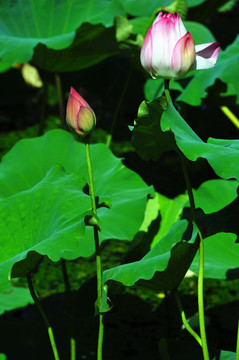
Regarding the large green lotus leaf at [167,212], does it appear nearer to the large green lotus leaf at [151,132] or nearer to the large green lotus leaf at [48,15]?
the large green lotus leaf at [151,132]

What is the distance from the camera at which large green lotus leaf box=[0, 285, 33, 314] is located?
1.67 meters

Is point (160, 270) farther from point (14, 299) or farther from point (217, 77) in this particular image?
point (217, 77)

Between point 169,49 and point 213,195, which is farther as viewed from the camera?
point 213,195

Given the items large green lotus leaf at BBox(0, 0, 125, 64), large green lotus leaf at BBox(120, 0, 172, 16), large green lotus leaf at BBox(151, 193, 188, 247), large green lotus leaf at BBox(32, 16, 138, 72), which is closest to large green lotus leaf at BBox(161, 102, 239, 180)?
large green lotus leaf at BBox(151, 193, 188, 247)

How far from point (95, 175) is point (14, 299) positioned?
42cm

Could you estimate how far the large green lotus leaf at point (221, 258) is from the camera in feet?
4.58

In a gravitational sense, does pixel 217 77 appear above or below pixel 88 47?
below

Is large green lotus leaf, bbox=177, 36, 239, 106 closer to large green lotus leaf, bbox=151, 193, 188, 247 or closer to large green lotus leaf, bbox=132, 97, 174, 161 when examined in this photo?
large green lotus leaf, bbox=151, 193, 188, 247

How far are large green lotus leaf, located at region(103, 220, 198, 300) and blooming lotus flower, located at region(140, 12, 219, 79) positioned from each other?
28 centimetres

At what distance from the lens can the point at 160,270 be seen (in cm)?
101

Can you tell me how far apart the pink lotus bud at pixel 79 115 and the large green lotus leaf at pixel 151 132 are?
8 cm

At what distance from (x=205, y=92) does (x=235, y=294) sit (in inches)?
25.7

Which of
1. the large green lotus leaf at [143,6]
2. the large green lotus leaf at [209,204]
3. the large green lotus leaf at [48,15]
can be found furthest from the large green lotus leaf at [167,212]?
the large green lotus leaf at [143,6]

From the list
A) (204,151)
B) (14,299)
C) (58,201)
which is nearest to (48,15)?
(14,299)
